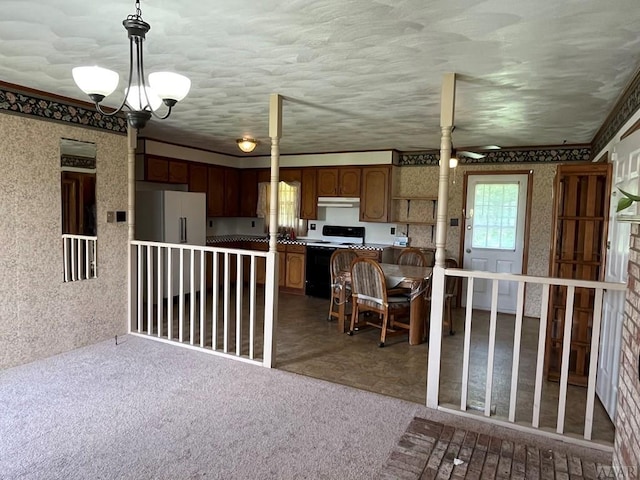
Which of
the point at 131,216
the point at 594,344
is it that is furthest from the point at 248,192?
the point at 594,344

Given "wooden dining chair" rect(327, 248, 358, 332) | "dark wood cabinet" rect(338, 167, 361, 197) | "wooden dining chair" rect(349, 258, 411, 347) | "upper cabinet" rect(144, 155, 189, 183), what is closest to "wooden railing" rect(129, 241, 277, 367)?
"wooden dining chair" rect(327, 248, 358, 332)

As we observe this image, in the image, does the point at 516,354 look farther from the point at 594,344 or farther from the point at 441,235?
the point at 441,235

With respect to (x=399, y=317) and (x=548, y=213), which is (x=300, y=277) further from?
(x=548, y=213)

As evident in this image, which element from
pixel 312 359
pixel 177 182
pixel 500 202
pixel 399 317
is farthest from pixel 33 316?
pixel 500 202

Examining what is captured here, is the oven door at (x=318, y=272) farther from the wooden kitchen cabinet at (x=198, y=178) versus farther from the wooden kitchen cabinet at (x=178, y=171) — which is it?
the wooden kitchen cabinet at (x=178, y=171)

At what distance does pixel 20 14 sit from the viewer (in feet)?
6.72

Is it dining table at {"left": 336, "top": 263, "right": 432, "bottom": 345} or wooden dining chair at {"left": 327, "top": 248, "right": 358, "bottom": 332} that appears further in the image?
wooden dining chair at {"left": 327, "top": 248, "right": 358, "bottom": 332}

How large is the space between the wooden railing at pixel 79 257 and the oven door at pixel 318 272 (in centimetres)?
320

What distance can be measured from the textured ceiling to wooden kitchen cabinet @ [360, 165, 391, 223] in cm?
209

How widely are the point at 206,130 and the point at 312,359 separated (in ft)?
9.57

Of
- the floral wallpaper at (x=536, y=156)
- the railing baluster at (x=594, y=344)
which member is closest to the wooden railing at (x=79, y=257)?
the railing baluster at (x=594, y=344)

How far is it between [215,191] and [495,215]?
4.26 metres

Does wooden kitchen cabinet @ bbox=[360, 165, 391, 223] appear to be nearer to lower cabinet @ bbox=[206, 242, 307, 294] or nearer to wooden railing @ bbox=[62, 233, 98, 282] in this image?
lower cabinet @ bbox=[206, 242, 307, 294]

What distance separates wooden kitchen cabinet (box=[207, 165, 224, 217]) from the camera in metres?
6.79
